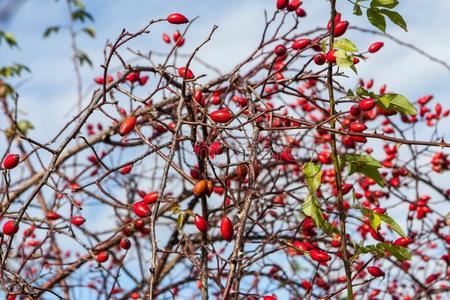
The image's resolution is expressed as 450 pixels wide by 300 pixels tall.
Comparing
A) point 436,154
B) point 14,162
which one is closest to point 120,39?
point 14,162

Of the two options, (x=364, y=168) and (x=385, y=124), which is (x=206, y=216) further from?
(x=385, y=124)

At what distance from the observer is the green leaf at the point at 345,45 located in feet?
5.99

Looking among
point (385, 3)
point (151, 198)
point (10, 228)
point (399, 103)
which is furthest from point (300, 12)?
point (10, 228)

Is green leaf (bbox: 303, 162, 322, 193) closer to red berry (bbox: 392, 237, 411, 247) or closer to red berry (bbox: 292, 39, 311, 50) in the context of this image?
red berry (bbox: 392, 237, 411, 247)

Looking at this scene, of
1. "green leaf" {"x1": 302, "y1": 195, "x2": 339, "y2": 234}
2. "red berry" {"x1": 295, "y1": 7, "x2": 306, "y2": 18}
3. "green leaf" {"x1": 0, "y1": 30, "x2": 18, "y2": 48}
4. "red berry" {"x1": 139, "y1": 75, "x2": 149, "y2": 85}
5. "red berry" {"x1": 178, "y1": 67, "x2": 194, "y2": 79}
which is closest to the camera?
"green leaf" {"x1": 302, "y1": 195, "x2": 339, "y2": 234}

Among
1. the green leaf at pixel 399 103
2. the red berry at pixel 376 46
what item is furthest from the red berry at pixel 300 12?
the green leaf at pixel 399 103

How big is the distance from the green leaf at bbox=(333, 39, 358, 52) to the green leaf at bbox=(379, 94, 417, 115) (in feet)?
0.55

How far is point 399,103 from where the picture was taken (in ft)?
5.98

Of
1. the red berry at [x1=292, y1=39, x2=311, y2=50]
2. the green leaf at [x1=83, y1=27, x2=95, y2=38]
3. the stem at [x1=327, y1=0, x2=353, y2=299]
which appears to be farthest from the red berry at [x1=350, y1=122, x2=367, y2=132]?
the green leaf at [x1=83, y1=27, x2=95, y2=38]

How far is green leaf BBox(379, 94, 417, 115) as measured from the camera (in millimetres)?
1818

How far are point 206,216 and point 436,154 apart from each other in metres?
2.12

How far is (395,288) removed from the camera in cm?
414

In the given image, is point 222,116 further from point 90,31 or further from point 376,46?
point 90,31

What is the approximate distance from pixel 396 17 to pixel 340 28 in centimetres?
17
